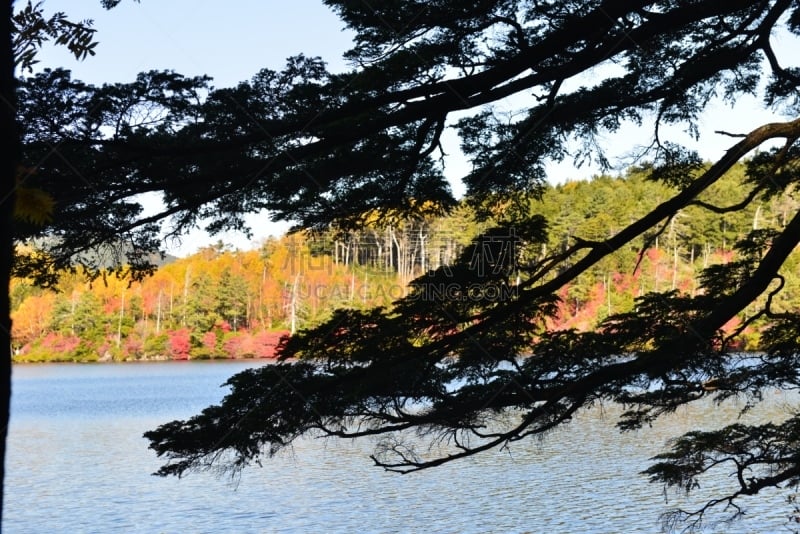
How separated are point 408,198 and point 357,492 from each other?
8161 millimetres

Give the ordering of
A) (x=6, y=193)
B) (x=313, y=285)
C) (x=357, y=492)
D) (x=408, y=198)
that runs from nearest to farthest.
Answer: (x=6, y=193)
(x=408, y=198)
(x=357, y=492)
(x=313, y=285)

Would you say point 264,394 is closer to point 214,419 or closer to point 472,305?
point 214,419

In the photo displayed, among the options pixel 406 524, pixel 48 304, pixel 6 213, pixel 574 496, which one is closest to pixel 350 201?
pixel 6 213

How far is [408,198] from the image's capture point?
584cm

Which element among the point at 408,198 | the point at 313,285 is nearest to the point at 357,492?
the point at 408,198

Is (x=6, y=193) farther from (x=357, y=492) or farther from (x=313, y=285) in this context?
(x=313, y=285)

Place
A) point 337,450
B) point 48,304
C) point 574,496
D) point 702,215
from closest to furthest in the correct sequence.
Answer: point 574,496, point 337,450, point 702,215, point 48,304

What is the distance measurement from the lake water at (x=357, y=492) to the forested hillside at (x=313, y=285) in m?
5.24

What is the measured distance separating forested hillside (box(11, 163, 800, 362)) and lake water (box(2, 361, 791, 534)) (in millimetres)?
5243

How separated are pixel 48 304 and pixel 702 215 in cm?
4061

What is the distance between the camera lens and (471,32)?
5332mm

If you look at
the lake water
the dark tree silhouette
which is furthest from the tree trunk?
the lake water

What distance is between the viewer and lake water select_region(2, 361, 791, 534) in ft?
36.0

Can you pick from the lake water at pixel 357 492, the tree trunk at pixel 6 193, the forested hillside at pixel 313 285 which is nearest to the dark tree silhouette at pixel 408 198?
the tree trunk at pixel 6 193
